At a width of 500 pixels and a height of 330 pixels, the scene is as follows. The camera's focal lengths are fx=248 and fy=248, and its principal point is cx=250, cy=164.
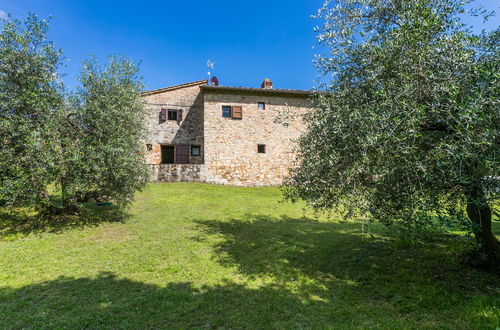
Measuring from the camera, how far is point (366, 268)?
6.25m

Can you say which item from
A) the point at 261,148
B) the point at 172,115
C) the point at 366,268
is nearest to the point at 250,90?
the point at 261,148

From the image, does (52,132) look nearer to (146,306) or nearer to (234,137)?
(146,306)

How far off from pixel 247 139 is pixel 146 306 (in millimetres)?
17118

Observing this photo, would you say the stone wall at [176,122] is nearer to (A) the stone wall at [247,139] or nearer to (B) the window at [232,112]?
(A) the stone wall at [247,139]

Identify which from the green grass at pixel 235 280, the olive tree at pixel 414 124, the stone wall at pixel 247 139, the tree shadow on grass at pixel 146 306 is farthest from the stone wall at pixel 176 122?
the olive tree at pixel 414 124

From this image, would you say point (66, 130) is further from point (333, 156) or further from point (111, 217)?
point (333, 156)

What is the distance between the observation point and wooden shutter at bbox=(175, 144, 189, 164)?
2241cm

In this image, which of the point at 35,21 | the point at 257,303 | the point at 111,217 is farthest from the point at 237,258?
the point at 35,21

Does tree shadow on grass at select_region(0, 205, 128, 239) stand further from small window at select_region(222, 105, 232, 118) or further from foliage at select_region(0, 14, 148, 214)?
small window at select_region(222, 105, 232, 118)

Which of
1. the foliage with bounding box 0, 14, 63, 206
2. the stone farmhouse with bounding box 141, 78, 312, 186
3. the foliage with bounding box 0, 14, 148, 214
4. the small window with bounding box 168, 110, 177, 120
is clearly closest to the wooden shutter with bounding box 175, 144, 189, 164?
the stone farmhouse with bounding box 141, 78, 312, 186

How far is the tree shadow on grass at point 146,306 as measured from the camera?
13.5 ft

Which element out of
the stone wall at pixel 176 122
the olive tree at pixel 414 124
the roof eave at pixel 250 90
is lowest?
the olive tree at pixel 414 124

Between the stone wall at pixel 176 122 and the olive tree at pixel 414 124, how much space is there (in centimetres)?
1839

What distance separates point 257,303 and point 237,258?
2308 millimetres
